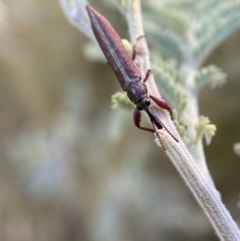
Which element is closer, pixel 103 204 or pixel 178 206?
pixel 178 206

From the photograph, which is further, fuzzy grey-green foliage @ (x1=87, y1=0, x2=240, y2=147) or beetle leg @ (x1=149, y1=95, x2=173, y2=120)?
fuzzy grey-green foliage @ (x1=87, y1=0, x2=240, y2=147)

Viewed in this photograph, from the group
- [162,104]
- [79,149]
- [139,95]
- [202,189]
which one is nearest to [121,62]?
[139,95]

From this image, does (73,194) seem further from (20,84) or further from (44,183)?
(20,84)

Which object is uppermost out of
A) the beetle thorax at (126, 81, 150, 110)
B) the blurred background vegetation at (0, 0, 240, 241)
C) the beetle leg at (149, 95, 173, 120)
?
the blurred background vegetation at (0, 0, 240, 241)

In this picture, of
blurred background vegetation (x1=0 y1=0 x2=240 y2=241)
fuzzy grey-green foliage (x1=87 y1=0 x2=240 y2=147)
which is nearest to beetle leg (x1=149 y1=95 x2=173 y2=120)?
fuzzy grey-green foliage (x1=87 y1=0 x2=240 y2=147)

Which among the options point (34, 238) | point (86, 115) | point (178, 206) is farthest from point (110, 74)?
point (34, 238)

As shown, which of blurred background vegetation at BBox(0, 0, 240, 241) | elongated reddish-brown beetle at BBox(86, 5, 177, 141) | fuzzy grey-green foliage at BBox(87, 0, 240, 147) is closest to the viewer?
fuzzy grey-green foliage at BBox(87, 0, 240, 147)

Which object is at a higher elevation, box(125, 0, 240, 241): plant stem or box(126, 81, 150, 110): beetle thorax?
box(126, 81, 150, 110): beetle thorax

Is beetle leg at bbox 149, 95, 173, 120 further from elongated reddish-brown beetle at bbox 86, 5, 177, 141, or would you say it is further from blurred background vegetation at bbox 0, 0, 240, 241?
blurred background vegetation at bbox 0, 0, 240, 241

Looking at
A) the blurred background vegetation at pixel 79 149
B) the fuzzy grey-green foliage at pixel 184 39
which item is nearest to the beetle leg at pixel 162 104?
the fuzzy grey-green foliage at pixel 184 39
